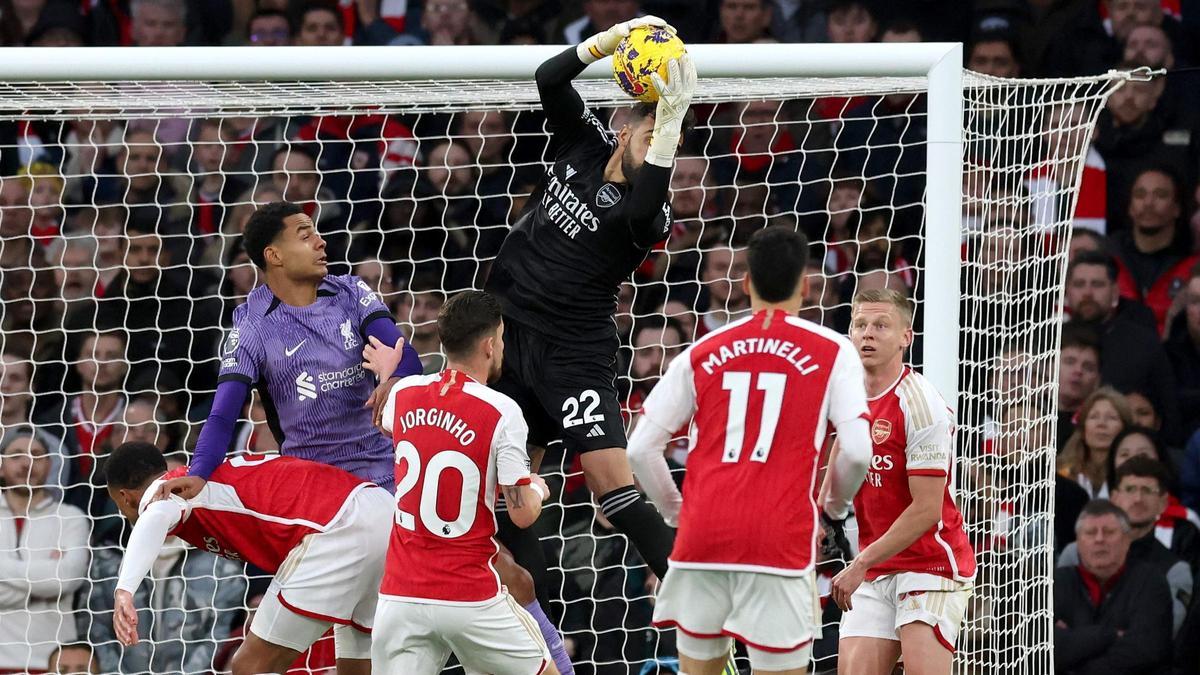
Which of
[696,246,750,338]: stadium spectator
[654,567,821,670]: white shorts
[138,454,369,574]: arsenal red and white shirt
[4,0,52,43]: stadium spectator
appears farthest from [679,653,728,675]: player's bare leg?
[4,0,52,43]: stadium spectator

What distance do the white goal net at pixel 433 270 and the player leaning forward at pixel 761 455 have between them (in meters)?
1.55

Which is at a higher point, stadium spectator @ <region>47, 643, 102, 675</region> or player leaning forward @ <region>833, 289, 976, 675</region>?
player leaning forward @ <region>833, 289, 976, 675</region>

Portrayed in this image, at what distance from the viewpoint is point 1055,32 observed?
8734mm

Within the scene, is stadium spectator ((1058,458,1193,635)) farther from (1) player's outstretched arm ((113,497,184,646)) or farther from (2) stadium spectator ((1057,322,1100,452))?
(1) player's outstretched arm ((113,497,184,646))

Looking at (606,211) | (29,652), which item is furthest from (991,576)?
(29,652)

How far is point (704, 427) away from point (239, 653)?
1813mm

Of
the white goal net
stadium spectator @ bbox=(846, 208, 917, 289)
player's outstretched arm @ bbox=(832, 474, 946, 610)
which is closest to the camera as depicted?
player's outstretched arm @ bbox=(832, 474, 946, 610)

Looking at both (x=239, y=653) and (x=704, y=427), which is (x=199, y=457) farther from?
(x=704, y=427)

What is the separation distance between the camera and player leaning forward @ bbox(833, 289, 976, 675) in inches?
187

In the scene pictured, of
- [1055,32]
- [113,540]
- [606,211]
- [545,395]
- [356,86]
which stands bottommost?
[113,540]

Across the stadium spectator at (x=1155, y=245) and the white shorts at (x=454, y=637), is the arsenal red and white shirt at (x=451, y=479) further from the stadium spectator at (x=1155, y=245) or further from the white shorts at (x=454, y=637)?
the stadium spectator at (x=1155, y=245)

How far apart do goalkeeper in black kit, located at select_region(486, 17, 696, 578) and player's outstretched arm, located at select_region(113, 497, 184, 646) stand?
45.9 inches

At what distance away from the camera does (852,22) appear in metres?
8.68

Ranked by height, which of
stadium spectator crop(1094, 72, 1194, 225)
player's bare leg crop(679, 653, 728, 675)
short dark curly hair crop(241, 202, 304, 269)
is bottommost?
player's bare leg crop(679, 653, 728, 675)
